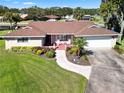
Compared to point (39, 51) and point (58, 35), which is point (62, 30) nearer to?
point (58, 35)

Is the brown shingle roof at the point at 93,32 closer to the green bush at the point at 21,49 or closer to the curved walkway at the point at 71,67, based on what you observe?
the curved walkway at the point at 71,67

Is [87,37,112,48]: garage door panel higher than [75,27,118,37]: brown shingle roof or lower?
lower

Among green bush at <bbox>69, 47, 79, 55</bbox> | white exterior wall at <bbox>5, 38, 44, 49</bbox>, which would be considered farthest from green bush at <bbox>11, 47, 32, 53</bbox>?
green bush at <bbox>69, 47, 79, 55</bbox>

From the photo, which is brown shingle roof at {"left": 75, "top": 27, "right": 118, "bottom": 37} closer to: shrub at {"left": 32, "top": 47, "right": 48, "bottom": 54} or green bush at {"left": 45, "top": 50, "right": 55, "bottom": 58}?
shrub at {"left": 32, "top": 47, "right": 48, "bottom": 54}

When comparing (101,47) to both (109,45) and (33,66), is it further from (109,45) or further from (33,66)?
(33,66)

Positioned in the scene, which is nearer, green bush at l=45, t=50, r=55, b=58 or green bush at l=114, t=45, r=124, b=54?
green bush at l=45, t=50, r=55, b=58

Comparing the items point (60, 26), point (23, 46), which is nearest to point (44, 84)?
point (23, 46)

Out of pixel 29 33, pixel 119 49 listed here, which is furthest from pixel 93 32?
pixel 29 33

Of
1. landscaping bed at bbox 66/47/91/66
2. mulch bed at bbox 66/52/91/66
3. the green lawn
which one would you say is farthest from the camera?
landscaping bed at bbox 66/47/91/66
